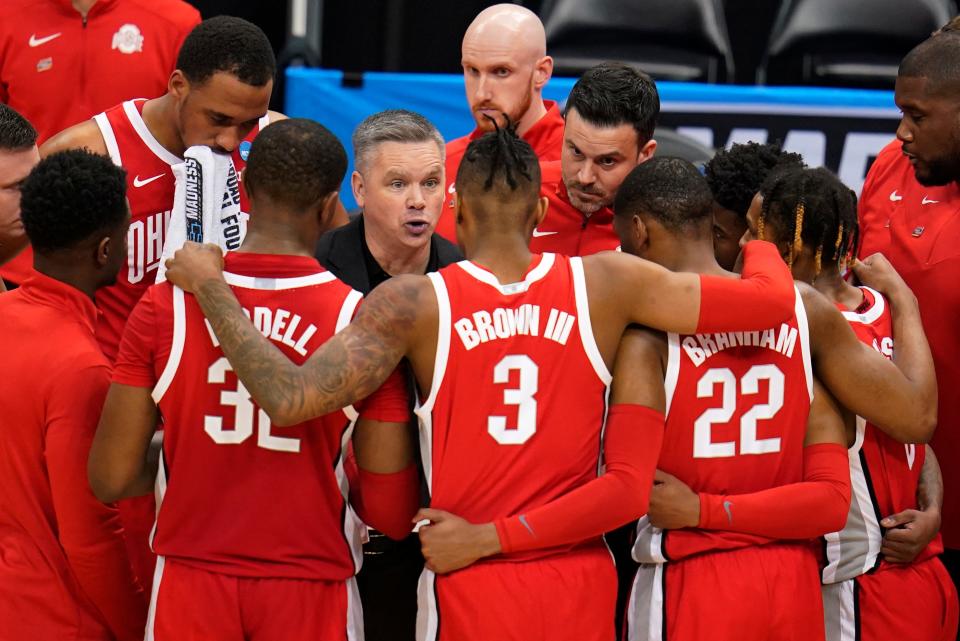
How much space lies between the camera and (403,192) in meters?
4.21

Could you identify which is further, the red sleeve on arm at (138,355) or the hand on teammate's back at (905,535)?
the hand on teammate's back at (905,535)

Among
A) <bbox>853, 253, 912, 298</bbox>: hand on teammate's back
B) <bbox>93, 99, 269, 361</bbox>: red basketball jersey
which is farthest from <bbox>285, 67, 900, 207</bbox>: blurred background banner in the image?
<bbox>853, 253, 912, 298</bbox>: hand on teammate's back

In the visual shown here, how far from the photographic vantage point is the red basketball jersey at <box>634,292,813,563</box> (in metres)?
3.29

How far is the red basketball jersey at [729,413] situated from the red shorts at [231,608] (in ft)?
3.01

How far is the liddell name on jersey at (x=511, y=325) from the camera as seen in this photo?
10.1 feet

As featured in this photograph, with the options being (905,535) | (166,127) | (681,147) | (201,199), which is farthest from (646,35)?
(905,535)

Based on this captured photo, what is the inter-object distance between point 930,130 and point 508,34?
6.37 ft

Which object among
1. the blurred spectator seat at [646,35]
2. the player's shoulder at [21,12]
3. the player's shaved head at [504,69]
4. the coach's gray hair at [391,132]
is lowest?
the coach's gray hair at [391,132]

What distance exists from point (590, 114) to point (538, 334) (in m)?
1.41

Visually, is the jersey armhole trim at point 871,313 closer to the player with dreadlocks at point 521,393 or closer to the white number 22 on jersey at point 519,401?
the player with dreadlocks at point 521,393

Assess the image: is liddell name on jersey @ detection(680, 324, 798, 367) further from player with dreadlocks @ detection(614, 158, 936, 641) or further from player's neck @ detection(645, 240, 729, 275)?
player's neck @ detection(645, 240, 729, 275)

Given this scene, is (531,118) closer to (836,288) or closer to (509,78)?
(509,78)

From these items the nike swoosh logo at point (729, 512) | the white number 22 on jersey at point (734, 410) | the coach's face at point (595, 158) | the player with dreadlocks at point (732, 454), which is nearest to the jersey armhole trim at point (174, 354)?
the player with dreadlocks at point (732, 454)

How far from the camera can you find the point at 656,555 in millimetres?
3354
